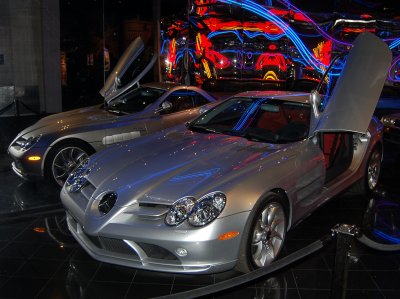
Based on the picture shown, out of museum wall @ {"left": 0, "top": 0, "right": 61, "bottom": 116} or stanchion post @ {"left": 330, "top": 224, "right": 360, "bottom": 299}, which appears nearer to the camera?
stanchion post @ {"left": 330, "top": 224, "right": 360, "bottom": 299}

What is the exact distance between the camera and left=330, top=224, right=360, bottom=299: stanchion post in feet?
8.59

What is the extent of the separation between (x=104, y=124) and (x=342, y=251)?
4482mm

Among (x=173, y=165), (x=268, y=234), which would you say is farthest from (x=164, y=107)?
(x=268, y=234)

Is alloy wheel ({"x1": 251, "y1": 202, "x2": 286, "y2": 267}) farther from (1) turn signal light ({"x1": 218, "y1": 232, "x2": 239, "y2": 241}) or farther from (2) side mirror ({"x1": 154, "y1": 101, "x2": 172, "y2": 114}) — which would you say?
(2) side mirror ({"x1": 154, "y1": 101, "x2": 172, "y2": 114})

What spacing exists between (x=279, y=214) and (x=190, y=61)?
10.4 meters

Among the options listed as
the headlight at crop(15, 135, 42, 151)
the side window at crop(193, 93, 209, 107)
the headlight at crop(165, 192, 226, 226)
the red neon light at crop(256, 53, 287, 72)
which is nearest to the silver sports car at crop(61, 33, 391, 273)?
the headlight at crop(165, 192, 226, 226)

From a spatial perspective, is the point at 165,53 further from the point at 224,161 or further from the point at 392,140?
the point at 224,161

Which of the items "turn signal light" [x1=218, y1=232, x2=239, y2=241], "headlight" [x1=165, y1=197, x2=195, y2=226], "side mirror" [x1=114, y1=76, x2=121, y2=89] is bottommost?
"turn signal light" [x1=218, y1=232, x2=239, y2=241]

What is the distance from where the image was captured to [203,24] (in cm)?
1366

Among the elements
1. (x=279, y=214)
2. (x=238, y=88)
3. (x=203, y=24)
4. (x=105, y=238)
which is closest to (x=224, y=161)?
(x=279, y=214)

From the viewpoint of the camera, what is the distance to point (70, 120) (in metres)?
6.49

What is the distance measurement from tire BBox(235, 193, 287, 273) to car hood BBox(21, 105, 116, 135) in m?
3.49

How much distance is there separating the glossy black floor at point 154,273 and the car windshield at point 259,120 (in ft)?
3.54

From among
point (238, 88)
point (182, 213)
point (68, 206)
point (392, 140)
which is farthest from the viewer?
point (238, 88)
